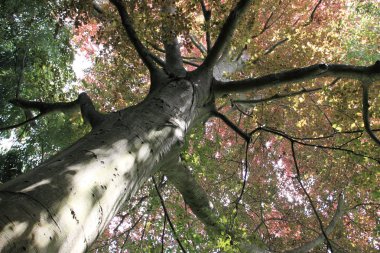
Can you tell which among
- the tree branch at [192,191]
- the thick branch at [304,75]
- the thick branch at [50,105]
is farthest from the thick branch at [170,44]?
the tree branch at [192,191]

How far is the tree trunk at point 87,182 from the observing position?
141cm

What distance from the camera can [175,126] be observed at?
2.93 meters

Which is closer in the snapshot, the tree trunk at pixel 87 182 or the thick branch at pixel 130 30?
the tree trunk at pixel 87 182

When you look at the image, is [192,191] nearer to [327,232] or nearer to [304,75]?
[304,75]

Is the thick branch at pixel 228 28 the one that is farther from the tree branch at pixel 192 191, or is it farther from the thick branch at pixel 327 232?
the thick branch at pixel 327 232

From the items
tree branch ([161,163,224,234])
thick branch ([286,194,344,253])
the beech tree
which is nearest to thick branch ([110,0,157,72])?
the beech tree

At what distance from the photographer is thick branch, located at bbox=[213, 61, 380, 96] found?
135 inches

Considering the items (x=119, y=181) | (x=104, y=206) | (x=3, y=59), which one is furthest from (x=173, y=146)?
(x=3, y=59)

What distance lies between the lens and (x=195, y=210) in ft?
16.8

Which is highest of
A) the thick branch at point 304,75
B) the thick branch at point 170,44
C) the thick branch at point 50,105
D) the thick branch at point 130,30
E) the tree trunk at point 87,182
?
the thick branch at point 170,44

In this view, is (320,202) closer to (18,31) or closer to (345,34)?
(345,34)

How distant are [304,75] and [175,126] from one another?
1.65 m

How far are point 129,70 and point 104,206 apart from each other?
14.6 ft

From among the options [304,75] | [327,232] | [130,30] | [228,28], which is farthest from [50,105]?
[327,232]
